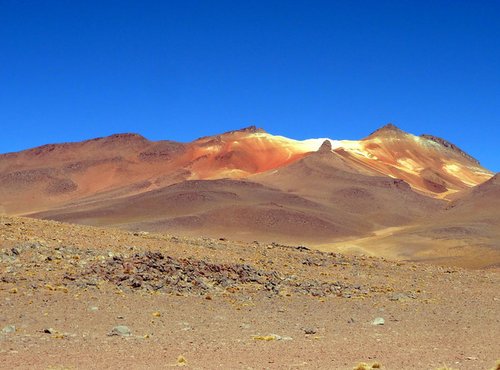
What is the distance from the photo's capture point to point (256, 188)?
128250mm

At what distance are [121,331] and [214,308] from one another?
465cm

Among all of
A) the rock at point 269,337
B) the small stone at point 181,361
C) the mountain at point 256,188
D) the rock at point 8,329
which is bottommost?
the small stone at point 181,361

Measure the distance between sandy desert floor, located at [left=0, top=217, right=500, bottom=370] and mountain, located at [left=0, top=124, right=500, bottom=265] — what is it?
1811 inches

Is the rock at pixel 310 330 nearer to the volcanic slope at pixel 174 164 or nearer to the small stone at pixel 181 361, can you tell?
the small stone at pixel 181 361

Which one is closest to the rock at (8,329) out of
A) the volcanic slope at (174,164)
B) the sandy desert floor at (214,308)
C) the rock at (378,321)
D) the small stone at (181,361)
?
the sandy desert floor at (214,308)

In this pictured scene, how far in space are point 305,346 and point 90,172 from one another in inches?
6218

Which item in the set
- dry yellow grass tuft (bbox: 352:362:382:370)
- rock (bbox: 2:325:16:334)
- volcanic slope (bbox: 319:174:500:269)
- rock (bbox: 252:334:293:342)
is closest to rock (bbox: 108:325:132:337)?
rock (bbox: 2:325:16:334)

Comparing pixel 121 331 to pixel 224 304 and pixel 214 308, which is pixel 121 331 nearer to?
pixel 214 308

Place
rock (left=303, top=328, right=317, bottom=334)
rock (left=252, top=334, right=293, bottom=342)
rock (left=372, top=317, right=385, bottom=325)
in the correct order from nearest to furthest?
rock (left=252, top=334, right=293, bottom=342), rock (left=303, top=328, right=317, bottom=334), rock (left=372, top=317, right=385, bottom=325)

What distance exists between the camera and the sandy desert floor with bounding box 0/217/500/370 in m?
15.6

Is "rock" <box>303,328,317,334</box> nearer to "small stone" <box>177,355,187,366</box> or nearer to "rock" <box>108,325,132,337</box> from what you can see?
"rock" <box>108,325,132,337</box>

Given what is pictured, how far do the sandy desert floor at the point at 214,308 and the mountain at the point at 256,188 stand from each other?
46.0m

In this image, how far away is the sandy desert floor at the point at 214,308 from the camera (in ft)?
51.2

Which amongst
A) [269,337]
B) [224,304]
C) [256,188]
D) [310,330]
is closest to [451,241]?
[256,188]
